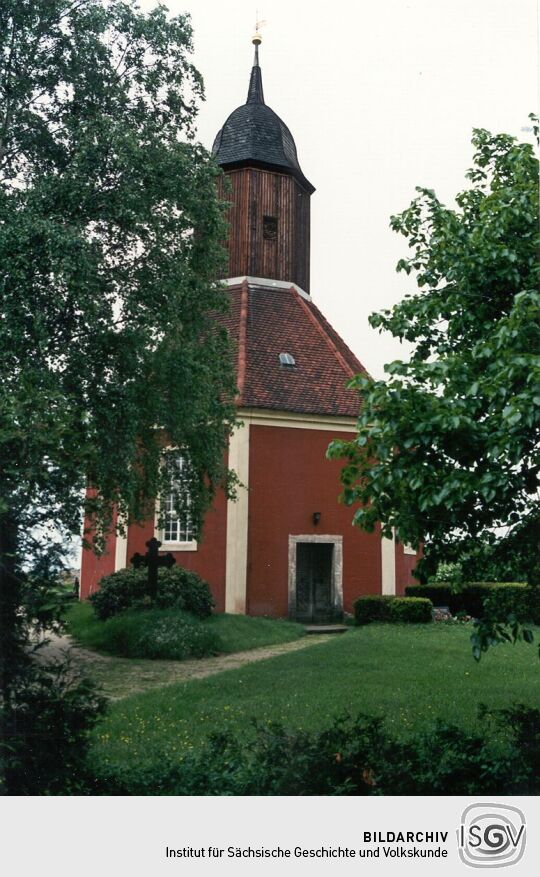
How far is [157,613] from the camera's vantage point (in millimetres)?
7996

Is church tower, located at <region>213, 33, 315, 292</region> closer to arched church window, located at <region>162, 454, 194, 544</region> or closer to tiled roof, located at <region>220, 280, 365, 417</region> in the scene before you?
tiled roof, located at <region>220, 280, 365, 417</region>

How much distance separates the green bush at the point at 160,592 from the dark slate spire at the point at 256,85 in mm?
4463

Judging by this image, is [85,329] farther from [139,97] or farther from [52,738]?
[52,738]

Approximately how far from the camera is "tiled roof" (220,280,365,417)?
697 cm

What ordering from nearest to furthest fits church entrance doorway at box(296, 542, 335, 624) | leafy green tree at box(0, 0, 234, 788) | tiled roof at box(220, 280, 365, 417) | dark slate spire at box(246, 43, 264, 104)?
dark slate spire at box(246, 43, 264, 104)
church entrance doorway at box(296, 542, 335, 624)
tiled roof at box(220, 280, 365, 417)
leafy green tree at box(0, 0, 234, 788)

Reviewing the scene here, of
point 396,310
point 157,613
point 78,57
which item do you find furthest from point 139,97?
point 157,613

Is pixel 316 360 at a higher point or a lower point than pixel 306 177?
lower

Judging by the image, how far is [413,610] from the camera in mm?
6570

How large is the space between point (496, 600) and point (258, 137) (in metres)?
4.62

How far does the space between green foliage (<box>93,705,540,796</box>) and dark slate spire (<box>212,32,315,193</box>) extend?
450 centimetres

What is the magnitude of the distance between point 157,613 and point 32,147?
510 cm

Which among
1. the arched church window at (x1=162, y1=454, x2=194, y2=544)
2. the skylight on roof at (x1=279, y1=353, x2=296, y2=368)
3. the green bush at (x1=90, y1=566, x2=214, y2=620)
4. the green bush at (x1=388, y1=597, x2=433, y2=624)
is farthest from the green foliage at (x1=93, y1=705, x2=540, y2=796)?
the arched church window at (x1=162, y1=454, x2=194, y2=544)
